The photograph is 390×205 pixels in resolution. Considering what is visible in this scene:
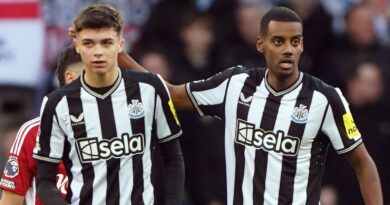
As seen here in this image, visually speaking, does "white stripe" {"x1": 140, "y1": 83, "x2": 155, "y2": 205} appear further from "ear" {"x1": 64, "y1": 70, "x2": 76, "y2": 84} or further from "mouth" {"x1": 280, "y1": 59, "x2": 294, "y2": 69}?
"mouth" {"x1": 280, "y1": 59, "x2": 294, "y2": 69}

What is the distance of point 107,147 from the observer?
7656mm

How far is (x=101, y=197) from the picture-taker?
7680 mm

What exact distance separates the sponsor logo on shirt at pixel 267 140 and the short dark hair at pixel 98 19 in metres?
0.96

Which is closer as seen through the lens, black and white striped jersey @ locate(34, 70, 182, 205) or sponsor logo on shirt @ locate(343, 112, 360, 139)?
black and white striped jersey @ locate(34, 70, 182, 205)

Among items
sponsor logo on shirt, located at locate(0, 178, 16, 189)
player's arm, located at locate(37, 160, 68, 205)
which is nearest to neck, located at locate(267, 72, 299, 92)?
player's arm, located at locate(37, 160, 68, 205)

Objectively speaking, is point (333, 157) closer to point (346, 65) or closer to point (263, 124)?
point (346, 65)

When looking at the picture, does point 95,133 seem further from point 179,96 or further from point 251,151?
point 251,151

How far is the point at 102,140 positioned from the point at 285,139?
105 centimetres

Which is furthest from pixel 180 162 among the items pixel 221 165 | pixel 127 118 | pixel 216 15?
pixel 216 15

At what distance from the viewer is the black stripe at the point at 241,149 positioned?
26.3ft

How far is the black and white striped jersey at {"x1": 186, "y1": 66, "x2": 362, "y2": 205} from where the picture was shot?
7957 millimetres

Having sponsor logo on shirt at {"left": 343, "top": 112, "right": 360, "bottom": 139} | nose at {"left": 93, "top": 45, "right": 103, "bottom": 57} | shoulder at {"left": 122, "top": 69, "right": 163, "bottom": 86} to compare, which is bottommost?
sponsor logo on shirt at {"left": 343, "top": 112, "right": 360, "bottom": 139}

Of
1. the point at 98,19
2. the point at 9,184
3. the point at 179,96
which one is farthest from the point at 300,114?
the point at 9,184

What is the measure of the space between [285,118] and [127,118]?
92 centimetres
